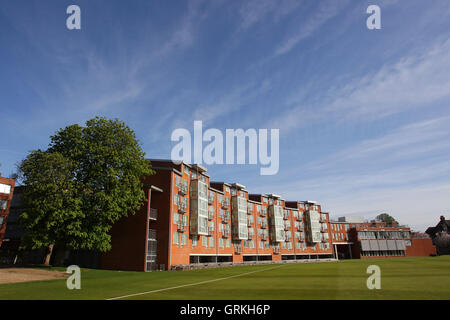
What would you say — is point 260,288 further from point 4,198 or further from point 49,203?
point 4,198

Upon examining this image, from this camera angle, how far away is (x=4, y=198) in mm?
57750

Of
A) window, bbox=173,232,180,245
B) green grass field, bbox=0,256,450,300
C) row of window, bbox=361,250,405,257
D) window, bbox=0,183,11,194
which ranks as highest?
window, bbox=0,183,11,194

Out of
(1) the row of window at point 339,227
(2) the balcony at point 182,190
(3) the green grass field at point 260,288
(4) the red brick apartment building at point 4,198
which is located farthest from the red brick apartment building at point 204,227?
(4) the red brick apartment building at point 4,198

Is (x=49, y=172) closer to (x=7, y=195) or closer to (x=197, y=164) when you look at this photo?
(x=197, y=164)

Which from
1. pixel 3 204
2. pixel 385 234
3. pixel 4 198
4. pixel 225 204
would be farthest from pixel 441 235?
pixel 4 198

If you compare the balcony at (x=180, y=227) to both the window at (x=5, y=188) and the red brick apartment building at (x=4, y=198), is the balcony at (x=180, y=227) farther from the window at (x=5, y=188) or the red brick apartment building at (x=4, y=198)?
the window at (x=5, y=188)

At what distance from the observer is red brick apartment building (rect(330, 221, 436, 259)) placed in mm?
101750

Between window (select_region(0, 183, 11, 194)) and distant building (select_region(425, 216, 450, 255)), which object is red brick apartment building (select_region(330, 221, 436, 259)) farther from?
window (select_region(0, 183, 11, 194))

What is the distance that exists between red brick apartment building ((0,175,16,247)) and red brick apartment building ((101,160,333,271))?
97.7 feet

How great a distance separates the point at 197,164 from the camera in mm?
55344

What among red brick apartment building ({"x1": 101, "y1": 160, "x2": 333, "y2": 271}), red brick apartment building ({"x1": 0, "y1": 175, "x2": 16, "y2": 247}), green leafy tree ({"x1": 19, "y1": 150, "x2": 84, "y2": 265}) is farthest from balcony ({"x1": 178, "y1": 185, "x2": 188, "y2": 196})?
red brick apartment building ({"x1": 0, "y1": 175, "x2": 16, "y2": 247})

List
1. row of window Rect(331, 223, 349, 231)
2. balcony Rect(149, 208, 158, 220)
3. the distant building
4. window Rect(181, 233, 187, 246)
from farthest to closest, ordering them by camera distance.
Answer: the distant building → row of window Rect(331, 223, 349, 231) → window Rect(181, 233, 187, 246) → balcony Rect(149, 208, 158, 220)
